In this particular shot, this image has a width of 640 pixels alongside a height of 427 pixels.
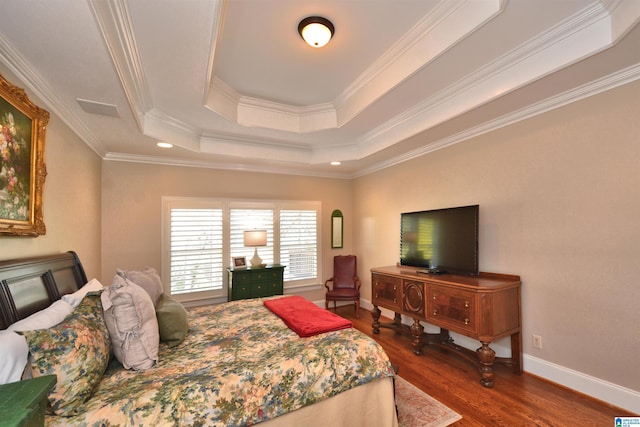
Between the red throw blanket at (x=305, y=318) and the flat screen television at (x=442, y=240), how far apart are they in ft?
4.96

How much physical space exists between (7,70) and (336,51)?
2.29 meters

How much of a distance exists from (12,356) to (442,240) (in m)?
3.47

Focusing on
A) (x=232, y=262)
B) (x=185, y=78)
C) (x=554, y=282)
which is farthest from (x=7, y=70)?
(x=554, y=282)

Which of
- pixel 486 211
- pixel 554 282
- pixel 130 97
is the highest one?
pixel 130 97

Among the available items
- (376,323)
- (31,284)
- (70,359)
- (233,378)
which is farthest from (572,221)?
(31,284)

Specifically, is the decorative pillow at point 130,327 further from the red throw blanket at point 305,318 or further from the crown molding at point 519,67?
the crown molding at point 519,67

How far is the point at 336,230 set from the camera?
5.33 m

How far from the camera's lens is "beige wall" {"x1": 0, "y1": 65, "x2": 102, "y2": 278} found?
2.01 metres

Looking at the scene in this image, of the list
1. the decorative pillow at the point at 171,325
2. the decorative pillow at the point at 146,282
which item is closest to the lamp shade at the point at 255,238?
the decorative pillow at the point at 146,282

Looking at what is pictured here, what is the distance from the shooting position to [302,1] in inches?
77.2

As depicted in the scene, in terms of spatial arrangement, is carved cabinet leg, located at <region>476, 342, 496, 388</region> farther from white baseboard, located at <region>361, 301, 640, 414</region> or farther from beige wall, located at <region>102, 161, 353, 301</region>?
beige wall, located at <region>102, 161, 353, 301</region>

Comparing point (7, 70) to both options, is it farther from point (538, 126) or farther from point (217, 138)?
point (538, 126)

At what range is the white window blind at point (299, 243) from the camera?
488 centimetres

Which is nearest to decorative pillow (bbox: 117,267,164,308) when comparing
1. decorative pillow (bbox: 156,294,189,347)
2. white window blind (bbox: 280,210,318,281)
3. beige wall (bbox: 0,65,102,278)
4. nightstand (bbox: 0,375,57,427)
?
decorative pillow (bbox: 156,294,189,347)
